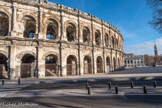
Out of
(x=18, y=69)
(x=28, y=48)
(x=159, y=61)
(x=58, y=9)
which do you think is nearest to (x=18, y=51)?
(x=28, y=48)

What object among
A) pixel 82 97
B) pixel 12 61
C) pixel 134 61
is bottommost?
pixel 82 97

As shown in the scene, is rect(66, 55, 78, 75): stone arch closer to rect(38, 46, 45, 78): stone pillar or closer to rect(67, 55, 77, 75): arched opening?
rect(67, 55, 77, 75): arched opening

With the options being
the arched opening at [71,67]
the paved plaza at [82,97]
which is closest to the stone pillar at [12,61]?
the paved plaza at [82,97]

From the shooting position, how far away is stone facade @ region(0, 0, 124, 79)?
459 inches

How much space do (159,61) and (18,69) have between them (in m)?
88.7

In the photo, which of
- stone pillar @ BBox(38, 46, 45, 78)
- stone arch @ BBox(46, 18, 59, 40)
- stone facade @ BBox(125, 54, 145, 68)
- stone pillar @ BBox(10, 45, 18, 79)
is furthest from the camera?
stone facade @ BBox(125, 54, 145, 68)

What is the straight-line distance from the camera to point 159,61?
233 feet

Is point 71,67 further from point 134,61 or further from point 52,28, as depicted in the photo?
point 134,61

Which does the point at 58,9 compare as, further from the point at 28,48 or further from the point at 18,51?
the point at 18,51

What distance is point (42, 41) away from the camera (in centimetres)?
1269

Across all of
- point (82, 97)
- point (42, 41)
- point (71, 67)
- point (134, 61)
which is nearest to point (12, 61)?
point (42, 41)

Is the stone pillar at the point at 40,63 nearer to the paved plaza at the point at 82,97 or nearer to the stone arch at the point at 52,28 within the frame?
the stone arch at the point at 52,28

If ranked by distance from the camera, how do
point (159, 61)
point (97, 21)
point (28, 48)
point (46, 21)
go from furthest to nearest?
point (159, 61) → point (97, 21) → point (46, 21) → point (28, 48)

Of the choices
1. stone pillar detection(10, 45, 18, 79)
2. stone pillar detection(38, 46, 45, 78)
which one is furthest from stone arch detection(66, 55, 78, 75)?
stone pillar detection(10, 45, 18, 79)
